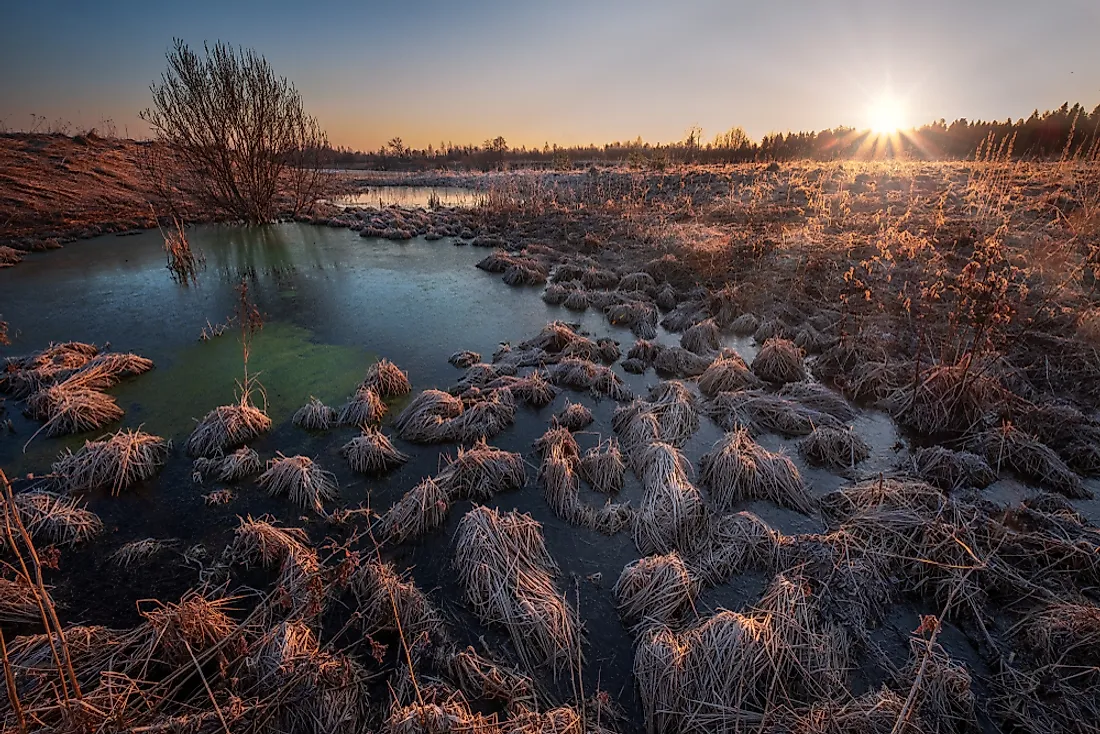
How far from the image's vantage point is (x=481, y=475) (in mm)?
5891

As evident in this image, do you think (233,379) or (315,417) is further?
(233,379)

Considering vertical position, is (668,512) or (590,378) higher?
(590,378)

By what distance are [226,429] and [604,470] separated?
5213 mm

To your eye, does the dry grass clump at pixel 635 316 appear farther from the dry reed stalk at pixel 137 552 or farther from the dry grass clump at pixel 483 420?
the dry reed stalk at pixel 137 552

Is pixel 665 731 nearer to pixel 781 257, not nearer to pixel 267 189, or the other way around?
pixel 781 257

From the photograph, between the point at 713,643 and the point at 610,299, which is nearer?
the point at 713,643

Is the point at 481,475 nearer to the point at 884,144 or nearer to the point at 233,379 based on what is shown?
the point at 233,379

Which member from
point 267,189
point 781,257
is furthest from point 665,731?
point 267,189

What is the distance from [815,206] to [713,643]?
20.2 metres

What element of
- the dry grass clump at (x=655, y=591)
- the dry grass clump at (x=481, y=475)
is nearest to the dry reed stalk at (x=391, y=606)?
the dry grass clump at (x=481, y=475)

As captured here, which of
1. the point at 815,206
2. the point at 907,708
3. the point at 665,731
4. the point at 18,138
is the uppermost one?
the point at 18,138

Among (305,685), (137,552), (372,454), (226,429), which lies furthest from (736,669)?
(226,429)

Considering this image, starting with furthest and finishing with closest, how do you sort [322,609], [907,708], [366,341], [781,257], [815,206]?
[815,206] < [781,257] < [366,341] < [322,609] < [907,708]

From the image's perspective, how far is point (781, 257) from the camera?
1414 cm
